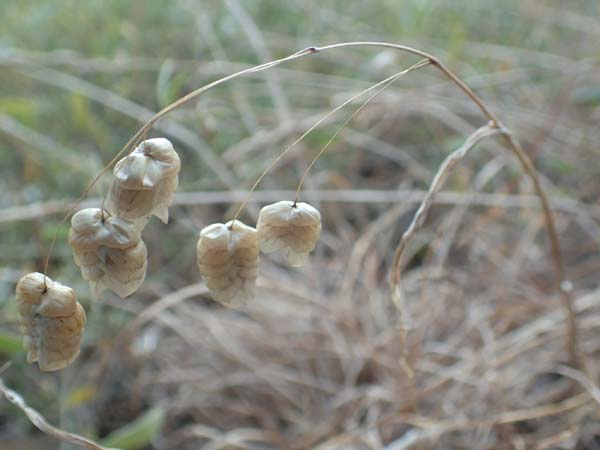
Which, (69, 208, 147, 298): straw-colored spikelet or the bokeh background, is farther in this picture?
the bokeh background

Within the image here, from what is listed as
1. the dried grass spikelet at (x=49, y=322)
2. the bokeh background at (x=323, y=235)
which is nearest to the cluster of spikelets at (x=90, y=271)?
the dried grass spikelet at (x=49, y=322)

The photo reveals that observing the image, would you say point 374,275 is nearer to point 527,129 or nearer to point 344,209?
point 344,209

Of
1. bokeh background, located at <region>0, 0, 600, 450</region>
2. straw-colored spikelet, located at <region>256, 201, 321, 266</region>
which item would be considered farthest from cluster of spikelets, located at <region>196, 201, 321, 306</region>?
bokeh background, located at <region>0, 0, 600, 450</region>

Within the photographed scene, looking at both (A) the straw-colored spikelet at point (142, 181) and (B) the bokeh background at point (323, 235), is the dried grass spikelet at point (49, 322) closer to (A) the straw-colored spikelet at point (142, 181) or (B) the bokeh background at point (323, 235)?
(A) the straw-colored spikelet at point (142, 181)

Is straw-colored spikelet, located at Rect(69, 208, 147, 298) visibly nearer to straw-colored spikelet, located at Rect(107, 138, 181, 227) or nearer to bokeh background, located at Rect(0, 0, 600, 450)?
straw-colored spikelet, located at Rect(107, 138, 181, 227)

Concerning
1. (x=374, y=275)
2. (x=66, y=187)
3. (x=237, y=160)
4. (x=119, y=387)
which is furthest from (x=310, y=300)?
(x=66, y=187)

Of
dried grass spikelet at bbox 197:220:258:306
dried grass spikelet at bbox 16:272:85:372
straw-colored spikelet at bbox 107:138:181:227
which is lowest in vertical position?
dried grass spikelet at bbox 16:272:85:372

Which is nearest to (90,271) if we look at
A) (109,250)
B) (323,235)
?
Result: (109,250)

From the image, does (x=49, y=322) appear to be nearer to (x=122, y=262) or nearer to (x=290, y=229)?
(x=122, y=262)
